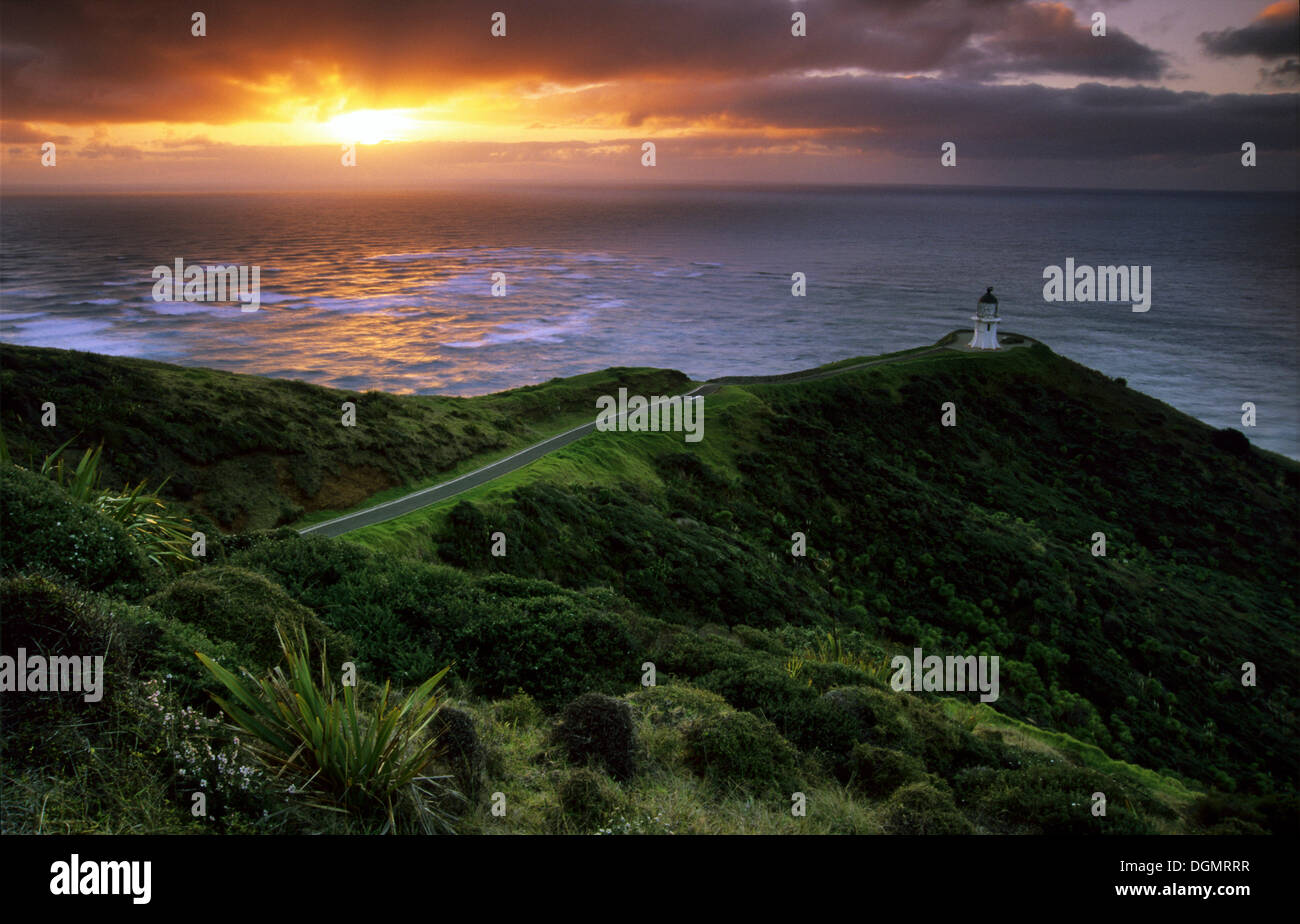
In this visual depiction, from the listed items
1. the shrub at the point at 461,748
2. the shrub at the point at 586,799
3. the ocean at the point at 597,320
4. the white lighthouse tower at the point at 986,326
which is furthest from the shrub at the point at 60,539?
the ocean at the point at 597,320

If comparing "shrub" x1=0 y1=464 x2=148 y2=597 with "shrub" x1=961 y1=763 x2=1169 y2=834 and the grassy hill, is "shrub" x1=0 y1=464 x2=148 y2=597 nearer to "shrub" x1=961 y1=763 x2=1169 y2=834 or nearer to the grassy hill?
the grassy hill

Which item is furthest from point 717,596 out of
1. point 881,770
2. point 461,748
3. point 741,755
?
point 461,748

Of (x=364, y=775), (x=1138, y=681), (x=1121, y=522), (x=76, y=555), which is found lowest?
(x=1138, y=681)

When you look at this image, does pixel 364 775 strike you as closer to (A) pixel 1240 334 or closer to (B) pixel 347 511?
(B) pixel 347 511

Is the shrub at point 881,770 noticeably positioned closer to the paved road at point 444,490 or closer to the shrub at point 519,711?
the shrub at point 519,711

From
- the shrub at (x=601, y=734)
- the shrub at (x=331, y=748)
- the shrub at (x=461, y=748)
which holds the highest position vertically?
the shrub at (x=331, y=748)

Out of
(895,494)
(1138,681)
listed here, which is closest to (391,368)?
(895,494)
